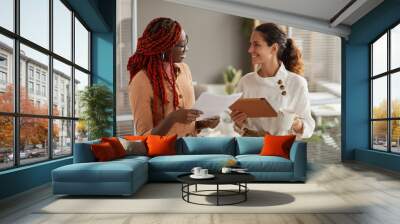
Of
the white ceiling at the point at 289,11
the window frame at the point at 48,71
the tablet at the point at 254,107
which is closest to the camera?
the window frame at the point at 48,71

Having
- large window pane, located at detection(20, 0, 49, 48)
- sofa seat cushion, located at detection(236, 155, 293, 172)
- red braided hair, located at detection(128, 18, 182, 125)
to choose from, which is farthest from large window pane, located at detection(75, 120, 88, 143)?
sofa seat cushion, located at detection(236, 155, 293, 172)

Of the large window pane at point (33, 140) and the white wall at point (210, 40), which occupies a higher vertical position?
the white wall at point (210, 40)

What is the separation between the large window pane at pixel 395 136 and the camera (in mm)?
7680

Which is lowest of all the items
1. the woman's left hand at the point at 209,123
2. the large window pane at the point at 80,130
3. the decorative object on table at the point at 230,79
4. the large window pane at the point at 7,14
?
the large window pane at the point at 80,130

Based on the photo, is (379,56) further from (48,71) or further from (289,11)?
(48,71)

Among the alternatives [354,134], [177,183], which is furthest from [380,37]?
[177,183]

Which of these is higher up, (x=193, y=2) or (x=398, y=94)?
(x=193, y=2)

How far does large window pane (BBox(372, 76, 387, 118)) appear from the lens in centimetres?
840

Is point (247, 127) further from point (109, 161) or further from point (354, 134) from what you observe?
point (354, 134)

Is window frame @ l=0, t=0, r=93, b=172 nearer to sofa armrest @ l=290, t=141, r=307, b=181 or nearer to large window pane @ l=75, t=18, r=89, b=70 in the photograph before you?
large window pane @ l=75, t=18, r=89, b=70

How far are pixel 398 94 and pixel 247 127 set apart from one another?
300 centimetres

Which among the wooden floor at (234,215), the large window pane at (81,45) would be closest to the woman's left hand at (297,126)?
the wooden floor at (234,215)

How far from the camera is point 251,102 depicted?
6.80 m

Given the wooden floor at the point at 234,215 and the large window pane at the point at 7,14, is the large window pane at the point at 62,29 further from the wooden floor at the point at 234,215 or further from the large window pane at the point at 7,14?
the wooden floor at the point at 234,215
